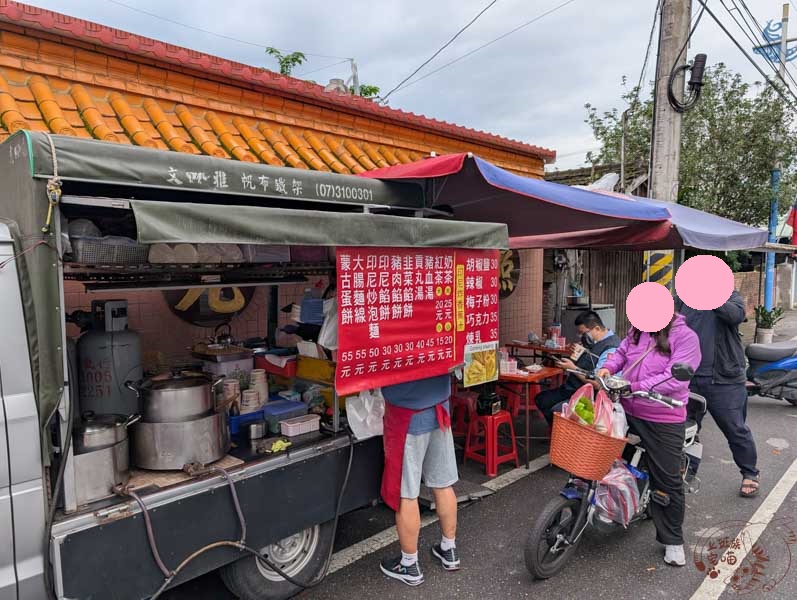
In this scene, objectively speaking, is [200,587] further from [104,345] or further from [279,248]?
[279,248]

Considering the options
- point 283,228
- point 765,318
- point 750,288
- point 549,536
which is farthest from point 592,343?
point 750,288

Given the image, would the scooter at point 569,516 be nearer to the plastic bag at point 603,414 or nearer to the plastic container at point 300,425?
the plastic bag at point 603,414

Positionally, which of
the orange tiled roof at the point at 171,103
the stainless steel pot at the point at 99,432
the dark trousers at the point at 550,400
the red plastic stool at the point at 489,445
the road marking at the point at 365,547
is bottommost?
the road marking at the point at 365,547

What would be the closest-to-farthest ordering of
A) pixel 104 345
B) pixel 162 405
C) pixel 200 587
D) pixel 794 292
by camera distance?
pixel 162 405 < pixel 104 345 < pixel 200 587 < pixel 794 292

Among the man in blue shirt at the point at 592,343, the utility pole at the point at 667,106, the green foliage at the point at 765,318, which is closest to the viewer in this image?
the man in blue shirt at the point at 592,343

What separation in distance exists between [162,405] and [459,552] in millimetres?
2272

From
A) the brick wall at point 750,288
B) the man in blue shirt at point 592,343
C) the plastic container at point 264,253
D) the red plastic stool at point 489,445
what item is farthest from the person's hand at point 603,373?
the brick wall at point 750,288

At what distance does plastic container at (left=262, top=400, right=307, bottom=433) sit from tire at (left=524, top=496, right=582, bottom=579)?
1.68 metres

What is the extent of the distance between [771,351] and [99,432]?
8518mm

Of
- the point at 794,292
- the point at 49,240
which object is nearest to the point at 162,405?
the point at 49,240

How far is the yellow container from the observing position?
12.0 ft

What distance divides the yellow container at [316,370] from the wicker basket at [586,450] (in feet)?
5.07

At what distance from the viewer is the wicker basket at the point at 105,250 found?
2508 millimetres

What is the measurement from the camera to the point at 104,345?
9.89 ft
